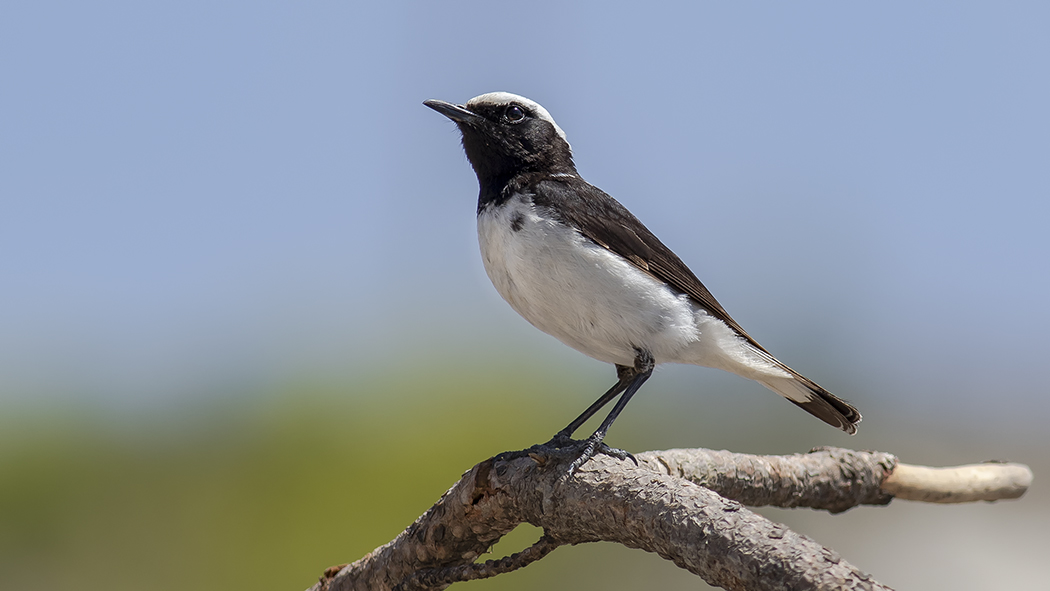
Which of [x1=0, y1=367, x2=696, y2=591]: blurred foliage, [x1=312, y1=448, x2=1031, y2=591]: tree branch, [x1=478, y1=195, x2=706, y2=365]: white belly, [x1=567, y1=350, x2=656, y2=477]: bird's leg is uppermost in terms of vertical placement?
[x1=478, y1=195, x2=706, y2=365]: white belly

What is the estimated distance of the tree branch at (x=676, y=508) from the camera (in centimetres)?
285

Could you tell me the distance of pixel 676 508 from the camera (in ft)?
10.6

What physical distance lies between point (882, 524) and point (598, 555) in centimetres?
535

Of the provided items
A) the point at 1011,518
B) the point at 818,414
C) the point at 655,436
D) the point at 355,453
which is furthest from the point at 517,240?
the point at 1011,518

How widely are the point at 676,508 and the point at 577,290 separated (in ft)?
5.22

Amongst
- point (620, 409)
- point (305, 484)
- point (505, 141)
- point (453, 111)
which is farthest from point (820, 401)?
point (305, 484)

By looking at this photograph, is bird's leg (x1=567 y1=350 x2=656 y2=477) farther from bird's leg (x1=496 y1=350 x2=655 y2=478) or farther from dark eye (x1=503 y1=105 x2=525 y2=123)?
dark eye (x1=503 y1=105 x2=525 y2=123)

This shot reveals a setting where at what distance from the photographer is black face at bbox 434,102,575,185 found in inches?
209

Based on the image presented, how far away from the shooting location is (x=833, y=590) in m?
2.57

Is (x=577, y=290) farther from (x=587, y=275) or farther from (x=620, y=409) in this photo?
(x=620, y=409)

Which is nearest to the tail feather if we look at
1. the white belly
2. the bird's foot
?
the white belly

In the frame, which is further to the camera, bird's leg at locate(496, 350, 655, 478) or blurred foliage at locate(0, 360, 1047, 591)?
blurred foliage at locate(0, 360, 1047, 591)

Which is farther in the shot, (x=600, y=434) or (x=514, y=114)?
(x=514, y=114)

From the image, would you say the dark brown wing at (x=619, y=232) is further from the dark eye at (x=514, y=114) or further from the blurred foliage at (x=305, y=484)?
the blurred foliage at (x=305, y=484)
